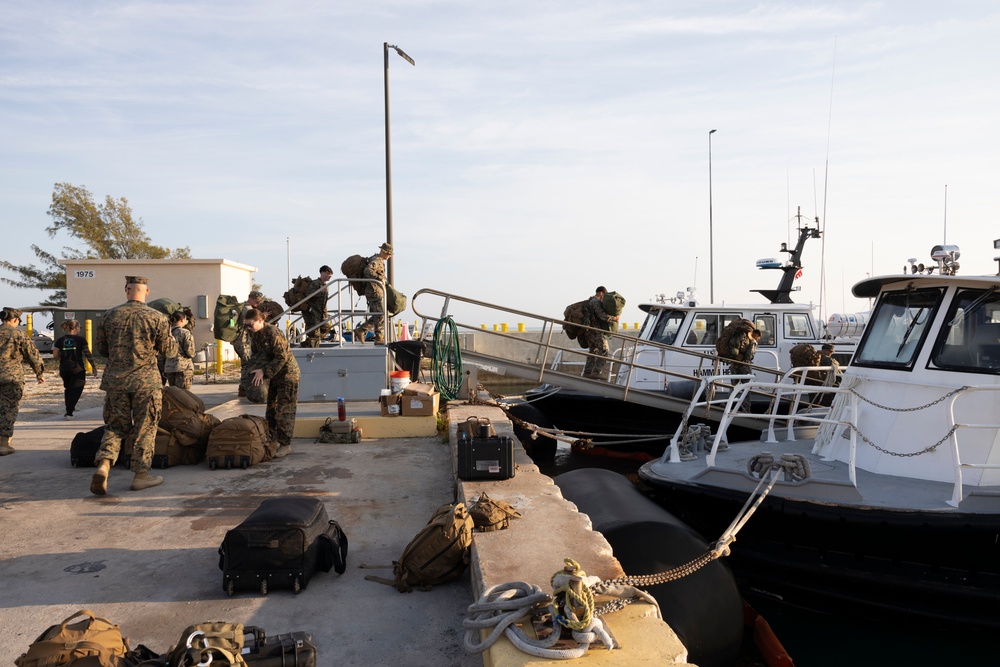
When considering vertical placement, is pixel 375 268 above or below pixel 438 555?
above

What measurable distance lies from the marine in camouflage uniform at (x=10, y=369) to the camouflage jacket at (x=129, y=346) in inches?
106

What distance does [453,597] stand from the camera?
4.16 m

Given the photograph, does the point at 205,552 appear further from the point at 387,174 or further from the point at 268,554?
the point at 387,174

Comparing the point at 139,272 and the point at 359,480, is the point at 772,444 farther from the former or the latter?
the point at 139,272

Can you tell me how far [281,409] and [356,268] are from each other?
4.23 meters

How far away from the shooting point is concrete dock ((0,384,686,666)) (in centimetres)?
360

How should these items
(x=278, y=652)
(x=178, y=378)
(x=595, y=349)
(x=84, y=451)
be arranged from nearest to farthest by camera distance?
(x=278, y=652) < (x=84, y=451) < (x=178, y=378) < (x=595, y=349)

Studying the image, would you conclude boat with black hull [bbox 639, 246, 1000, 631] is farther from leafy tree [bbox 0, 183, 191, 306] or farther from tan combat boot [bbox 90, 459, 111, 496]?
leafy tree [bbox 0, 183, 191, 306]

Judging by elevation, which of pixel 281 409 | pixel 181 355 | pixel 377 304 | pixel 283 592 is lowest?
A: pixel 283 592

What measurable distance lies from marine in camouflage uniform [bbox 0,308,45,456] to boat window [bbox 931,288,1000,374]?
9144 mm

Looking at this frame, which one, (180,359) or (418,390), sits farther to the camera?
(180,359)

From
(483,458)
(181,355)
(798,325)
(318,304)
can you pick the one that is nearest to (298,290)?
(318,304)

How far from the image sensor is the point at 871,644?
5.74 metres

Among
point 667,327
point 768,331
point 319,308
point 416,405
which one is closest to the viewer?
point 416,405
